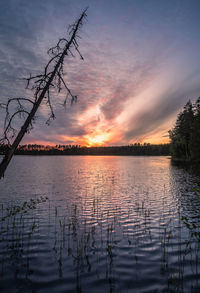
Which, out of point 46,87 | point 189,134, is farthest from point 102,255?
point 189,134

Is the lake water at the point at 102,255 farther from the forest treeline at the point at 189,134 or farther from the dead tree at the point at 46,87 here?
the forest treeline at the point at 189,134

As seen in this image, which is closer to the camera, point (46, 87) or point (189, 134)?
point (46, 87)

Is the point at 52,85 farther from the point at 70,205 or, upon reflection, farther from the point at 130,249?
the point at 70,205

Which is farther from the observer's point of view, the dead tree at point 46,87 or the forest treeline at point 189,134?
the forest treeline at point 189,134

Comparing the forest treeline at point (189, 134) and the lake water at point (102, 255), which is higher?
the forest treeline at point (189, 134)

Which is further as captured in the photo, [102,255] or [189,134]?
[189,134]

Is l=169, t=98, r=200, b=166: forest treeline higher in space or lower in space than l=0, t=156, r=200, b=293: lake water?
higher

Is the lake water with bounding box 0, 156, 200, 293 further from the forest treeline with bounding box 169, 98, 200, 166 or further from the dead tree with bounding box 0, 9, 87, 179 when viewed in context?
the forest treeline with bounding box 169, 98, 200, 166

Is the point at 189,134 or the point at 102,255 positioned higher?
the point at 189,134

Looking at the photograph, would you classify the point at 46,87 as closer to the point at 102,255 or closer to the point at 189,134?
the point at 102,255

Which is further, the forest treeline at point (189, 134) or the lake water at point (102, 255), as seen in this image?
the forest treeline at point (189, 134)

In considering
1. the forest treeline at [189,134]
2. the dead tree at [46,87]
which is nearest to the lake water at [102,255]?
the dead tree at [46,87]

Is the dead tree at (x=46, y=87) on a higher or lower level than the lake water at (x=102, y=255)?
higher

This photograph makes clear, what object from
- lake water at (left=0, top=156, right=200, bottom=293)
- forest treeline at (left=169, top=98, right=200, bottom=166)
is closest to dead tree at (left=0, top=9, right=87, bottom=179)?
lake water at (left=0, top=156, right=200, bottom=293)
